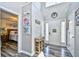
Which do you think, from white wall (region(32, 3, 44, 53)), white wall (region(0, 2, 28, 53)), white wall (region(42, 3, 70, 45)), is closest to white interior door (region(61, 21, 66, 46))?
white wall (region(42, 3, 70, 45))

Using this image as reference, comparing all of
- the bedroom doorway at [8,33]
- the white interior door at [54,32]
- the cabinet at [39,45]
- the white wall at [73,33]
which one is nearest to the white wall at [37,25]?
the cabinet at [39,45]

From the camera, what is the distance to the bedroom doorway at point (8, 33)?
2.07 m

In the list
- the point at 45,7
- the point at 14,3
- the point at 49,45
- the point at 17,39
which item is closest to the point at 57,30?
the point at 49,45

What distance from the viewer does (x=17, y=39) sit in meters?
2.13

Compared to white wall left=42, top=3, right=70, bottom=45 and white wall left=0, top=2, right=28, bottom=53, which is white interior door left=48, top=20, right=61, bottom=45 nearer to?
white wall left=42, top=3, right=70, bottom=45

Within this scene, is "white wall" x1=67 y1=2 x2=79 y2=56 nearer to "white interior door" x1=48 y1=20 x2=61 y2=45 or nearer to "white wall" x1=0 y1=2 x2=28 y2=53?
"white interior door" x1=48 y1=20 x2=61 y2=45

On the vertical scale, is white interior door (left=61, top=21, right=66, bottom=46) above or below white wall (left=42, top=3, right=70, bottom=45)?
below

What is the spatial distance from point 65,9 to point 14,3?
38.3 inches

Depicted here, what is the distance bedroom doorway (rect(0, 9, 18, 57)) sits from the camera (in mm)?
2068

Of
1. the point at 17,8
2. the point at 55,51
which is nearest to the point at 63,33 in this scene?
the point at 55,51

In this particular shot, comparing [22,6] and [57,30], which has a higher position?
[22,6]

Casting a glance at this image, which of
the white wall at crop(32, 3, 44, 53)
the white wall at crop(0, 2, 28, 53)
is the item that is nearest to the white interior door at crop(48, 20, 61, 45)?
the white wall at crop(32, 3, 44, 53)

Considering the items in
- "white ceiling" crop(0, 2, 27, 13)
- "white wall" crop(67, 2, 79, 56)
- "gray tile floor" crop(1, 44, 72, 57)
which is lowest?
"gray tile floor" crop(1, 44, 72, 57)

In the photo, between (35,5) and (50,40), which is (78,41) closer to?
(50,40)
